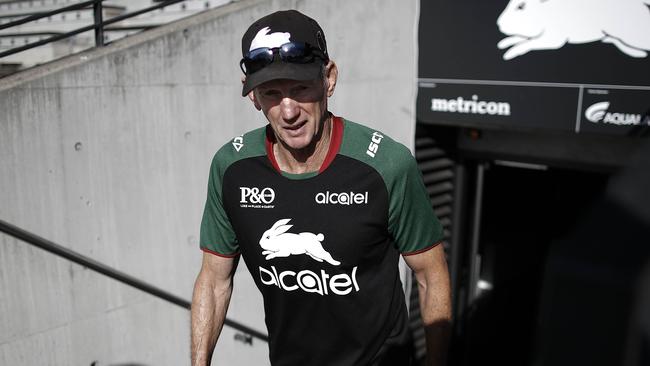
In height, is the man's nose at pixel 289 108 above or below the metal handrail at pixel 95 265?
above

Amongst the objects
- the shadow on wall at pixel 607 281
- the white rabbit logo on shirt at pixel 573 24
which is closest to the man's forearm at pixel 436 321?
the shadow on wall at pixel 607 281

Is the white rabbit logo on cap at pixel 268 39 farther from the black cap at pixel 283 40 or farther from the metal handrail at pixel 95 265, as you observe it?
the metal handrail at pixel 95 265

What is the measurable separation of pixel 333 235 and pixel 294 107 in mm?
515

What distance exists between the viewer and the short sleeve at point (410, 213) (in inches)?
84.4

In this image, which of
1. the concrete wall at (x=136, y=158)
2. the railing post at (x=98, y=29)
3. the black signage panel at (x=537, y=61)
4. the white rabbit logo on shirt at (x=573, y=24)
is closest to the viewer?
the concrete wall at (x=136, y=158)

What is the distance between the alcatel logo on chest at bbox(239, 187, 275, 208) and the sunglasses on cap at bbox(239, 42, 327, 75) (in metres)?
0.47

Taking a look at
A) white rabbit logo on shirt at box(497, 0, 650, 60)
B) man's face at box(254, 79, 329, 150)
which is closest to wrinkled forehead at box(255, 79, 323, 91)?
man's face at box(254, 79, 329, 150)

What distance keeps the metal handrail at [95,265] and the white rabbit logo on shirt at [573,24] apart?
3.93 meters

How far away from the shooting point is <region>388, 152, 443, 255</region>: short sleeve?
7.04 ft

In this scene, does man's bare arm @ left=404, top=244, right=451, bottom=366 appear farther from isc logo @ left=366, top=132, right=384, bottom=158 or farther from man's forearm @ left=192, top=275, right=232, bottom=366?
man's forearm @ left=192, top=275, right=232, bottom=366

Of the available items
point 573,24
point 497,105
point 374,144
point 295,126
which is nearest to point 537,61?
point 573,24

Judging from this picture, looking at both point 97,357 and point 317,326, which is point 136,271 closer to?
point 97,357

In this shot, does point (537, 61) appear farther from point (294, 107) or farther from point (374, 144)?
point (294, 107)

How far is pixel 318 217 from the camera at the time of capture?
218 cm
